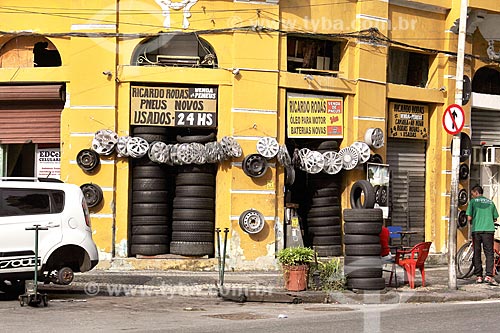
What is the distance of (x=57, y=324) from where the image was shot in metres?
12.7

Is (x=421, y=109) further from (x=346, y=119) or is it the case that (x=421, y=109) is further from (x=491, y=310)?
(x=491, y=310)

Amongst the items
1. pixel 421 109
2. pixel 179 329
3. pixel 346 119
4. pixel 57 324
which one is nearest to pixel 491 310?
pixel 179 329

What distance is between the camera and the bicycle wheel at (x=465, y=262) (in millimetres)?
19602

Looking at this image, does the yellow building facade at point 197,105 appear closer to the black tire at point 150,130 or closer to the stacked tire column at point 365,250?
the black tire at point 150,130

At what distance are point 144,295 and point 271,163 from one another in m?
5.23

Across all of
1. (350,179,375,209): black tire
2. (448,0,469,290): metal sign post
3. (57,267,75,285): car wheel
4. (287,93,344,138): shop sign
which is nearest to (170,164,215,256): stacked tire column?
(287,93,344,138): shop sign

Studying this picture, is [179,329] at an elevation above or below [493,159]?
below

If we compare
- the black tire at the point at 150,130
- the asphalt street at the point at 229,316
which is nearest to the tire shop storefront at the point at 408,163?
the black tire at the point at 150,130

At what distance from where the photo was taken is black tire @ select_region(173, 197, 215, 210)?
2070 cm

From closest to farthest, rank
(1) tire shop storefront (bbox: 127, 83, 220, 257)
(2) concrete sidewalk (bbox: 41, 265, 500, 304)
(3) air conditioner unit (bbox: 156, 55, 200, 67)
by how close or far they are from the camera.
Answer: (2) concrete sidewalk (bbox: 41, 265, 500, 304)
(1) tire shop storefront (bbox: 127, 83, 220, 257)
(3) air conditioner unit (bbox: 156, 55, 200, 67)

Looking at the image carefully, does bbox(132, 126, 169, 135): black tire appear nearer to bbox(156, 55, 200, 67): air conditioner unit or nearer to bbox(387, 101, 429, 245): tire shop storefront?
bbox(156, 55, 200, 67): air conditioner unit

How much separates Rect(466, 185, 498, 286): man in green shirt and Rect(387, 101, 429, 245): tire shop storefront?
14.5 ft

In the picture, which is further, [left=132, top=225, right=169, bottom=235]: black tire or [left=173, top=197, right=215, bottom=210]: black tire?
[left=173, top=197, right=215, bottom=210]: black tire

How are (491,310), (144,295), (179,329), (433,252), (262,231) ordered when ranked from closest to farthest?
(179,329) < (491,310) < (144,295) < (262,231) < (433,252)
